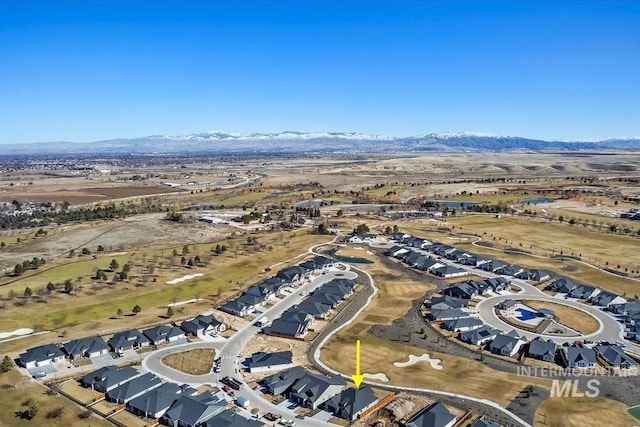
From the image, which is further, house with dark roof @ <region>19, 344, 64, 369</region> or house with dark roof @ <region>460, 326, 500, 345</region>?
house with dark roof @ <region>460, 326, 500, 345</region>

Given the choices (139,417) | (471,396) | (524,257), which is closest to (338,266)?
(524,257)

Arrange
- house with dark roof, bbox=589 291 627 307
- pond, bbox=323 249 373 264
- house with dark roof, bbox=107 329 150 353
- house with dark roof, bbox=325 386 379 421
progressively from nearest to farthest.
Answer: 1. house with dark roof, bbox=325 386 379 421
2. house with dark roof, bbox=107 329 150 353
3. house with dark roof, bbox=589 291 627 307
4. pond, bbox=323 249 373 264

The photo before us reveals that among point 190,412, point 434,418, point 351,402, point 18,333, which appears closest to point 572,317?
point 434,418

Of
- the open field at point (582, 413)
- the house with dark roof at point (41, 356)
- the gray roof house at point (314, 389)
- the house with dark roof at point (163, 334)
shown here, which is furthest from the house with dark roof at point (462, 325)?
the house with dark roof at point (41, 356)

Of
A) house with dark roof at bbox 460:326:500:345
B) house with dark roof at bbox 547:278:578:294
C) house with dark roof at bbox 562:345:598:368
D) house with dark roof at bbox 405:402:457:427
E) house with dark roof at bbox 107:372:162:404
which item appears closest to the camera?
house with dark roof at bbox 405:402:457:427

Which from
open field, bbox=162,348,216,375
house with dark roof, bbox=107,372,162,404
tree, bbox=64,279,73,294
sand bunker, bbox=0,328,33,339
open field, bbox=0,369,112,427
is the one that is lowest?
open field, bbox=162,348,216,375

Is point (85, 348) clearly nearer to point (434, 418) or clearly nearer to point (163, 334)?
point (163, 334)

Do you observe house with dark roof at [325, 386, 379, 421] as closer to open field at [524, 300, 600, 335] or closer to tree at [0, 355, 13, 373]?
open field at [524, 300, 600, 335]

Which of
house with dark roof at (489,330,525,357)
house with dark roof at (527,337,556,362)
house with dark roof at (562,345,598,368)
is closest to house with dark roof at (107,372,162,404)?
house with dark roof at (489,330,525,357)
